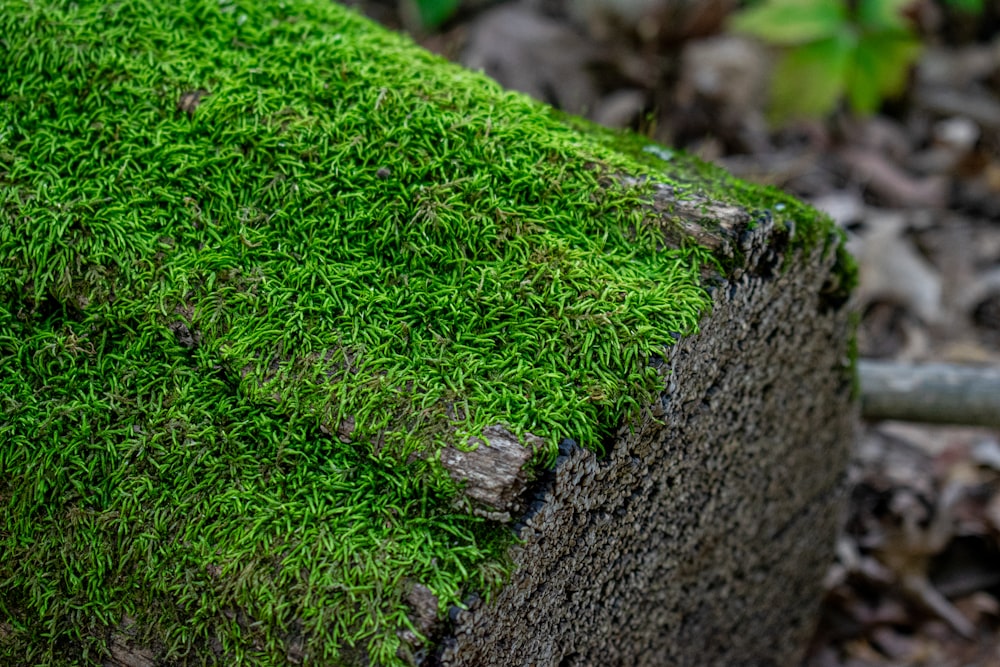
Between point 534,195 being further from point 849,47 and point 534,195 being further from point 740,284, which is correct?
point 849,47

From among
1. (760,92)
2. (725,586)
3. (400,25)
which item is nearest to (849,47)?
(760,92)

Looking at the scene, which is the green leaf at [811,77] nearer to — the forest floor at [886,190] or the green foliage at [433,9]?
the forest floor at [886,190]

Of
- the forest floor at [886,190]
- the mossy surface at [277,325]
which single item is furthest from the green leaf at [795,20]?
the mossy surface at [277,325]

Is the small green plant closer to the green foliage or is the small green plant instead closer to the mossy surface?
the green foliage

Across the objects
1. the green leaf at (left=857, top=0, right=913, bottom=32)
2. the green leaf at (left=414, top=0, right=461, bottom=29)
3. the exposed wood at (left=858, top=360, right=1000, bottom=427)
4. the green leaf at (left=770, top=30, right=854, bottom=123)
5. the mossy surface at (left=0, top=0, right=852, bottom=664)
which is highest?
the green leaf at (left=857, top=0, right=913, bottom=32)

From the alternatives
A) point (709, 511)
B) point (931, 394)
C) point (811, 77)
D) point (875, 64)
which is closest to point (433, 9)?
point (811, 77)

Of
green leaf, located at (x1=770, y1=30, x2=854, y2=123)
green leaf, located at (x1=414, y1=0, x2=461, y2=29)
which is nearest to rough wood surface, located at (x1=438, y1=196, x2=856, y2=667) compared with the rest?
green leaf, located at (x1=770, y1=30, x2=854, y2=123)
